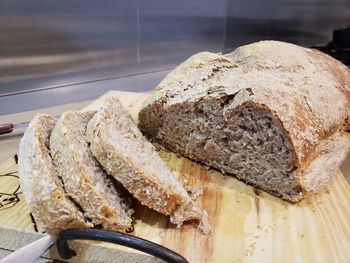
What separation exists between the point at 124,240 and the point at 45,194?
0.27 meters

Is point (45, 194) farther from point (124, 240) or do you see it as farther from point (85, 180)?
point (124, 240)

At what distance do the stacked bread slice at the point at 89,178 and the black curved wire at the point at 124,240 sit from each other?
1.6 inches

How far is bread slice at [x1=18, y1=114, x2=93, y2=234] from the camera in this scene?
1.07 meters

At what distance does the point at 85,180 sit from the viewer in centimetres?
112

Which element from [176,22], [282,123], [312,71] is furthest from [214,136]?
[176,22]

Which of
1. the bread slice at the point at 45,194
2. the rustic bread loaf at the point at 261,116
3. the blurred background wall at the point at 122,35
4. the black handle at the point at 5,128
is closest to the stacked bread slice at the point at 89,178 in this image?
the bread slice at the point at 45,194

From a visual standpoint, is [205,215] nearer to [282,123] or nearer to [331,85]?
[282,123]

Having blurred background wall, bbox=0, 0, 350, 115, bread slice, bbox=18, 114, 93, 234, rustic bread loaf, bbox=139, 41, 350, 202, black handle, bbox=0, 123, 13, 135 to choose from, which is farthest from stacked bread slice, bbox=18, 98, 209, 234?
blurred background wall, bbox=0, 0, 350, 115

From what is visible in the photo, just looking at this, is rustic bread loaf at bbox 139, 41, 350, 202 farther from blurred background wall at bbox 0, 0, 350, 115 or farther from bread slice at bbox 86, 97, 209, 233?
blurred background wall at bbox 0, 0, 350, 115

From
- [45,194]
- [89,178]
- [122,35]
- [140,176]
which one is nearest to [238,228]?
[140,176]

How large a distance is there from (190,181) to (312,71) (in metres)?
0.81

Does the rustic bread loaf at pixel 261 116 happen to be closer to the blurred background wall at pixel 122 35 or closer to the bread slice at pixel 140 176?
the bread slice at pixel 140 176

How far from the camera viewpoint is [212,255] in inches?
45.0

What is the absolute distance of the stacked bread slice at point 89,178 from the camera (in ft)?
3.58
